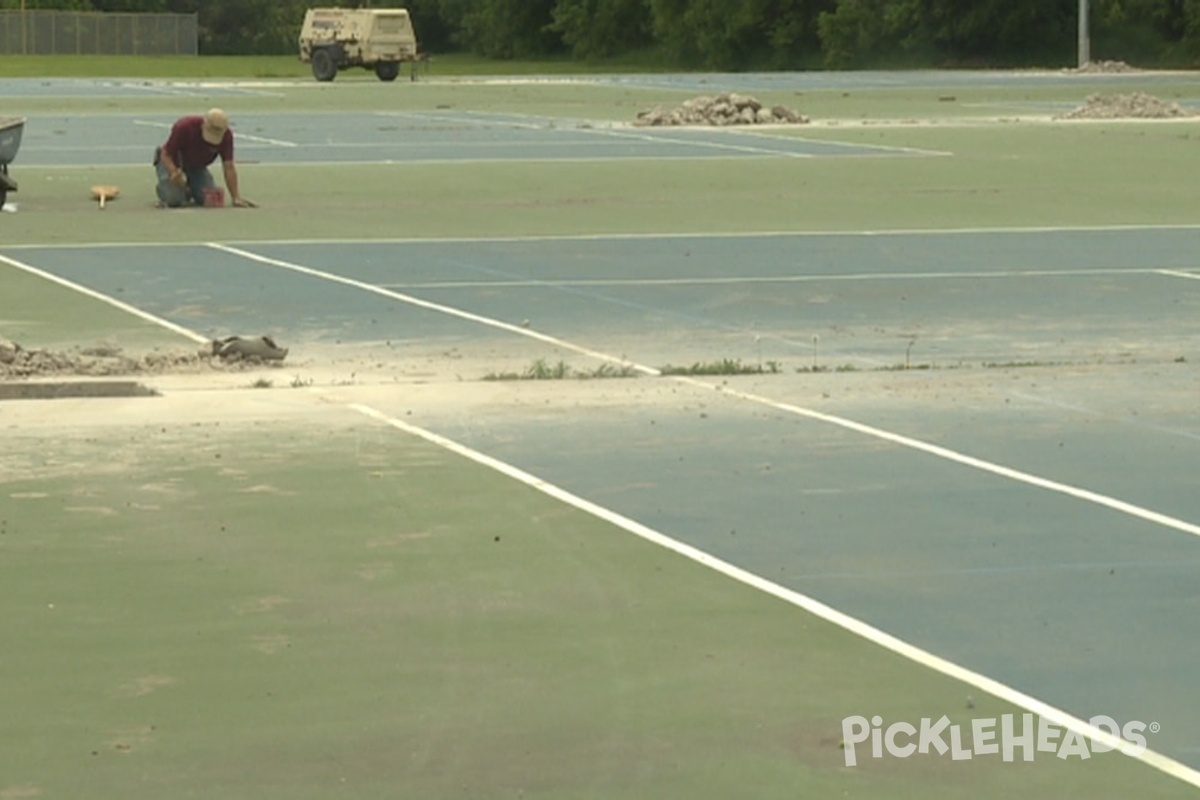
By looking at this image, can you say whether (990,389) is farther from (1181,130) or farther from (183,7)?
(183,7)

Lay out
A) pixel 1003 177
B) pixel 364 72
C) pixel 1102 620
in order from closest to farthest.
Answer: pixel 1102 620, pixel 1003 177, pixel 364 72

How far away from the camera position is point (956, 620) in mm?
9219

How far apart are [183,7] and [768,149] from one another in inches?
3565

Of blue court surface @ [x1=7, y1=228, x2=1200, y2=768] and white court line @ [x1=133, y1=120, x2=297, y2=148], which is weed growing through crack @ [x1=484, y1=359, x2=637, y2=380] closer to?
blue court surface @ [x1=7, y1=228, x2=1200, y2=768]

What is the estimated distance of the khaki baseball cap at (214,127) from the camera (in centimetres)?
2638

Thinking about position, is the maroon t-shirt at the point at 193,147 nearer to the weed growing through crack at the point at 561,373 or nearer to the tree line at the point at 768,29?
the weed growing through crack at the point at 561,373

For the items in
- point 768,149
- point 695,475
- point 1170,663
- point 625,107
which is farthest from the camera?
point 625,107

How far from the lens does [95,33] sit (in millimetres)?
115375

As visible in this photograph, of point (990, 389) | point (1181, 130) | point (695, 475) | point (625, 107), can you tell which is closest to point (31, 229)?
point (990, 389)

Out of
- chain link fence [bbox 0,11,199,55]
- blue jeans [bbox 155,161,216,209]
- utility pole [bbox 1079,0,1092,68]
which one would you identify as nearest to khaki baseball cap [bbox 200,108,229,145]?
blue jeans [bbox 155,161,216,209]

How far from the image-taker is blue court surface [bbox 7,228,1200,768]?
9492 millimetres

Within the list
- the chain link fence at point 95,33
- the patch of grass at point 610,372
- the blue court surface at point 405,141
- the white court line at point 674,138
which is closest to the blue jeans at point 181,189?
the blue court surface at point 405,141

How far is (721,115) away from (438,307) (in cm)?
3039

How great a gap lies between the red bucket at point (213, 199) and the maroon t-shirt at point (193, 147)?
40 cm
